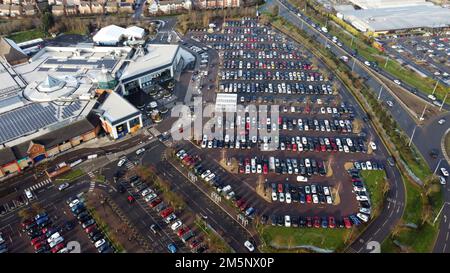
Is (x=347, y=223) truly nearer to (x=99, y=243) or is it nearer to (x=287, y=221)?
(x=287, y=221)

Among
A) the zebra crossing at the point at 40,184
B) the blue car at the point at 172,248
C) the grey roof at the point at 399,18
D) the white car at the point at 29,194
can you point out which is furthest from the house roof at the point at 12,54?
the grey roof at the point at 399,18

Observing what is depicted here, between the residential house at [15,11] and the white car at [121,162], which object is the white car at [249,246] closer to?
the white car at [121,162]

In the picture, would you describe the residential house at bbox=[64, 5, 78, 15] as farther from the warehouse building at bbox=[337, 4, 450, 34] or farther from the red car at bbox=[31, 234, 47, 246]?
the red car at bbox=[31, 234, 47, 246]

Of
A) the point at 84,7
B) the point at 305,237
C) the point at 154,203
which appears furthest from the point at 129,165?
the point at 84,7

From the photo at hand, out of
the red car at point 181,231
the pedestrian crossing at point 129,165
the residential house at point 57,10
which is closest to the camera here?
the red car at point 181,231

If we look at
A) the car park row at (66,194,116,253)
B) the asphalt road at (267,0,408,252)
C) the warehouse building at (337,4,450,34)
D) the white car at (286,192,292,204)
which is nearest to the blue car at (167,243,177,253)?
the car park row at (66,194,116,253)

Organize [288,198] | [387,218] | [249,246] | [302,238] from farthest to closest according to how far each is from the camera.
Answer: [288,198] < [387,218] < [302,238] < [249,246]
